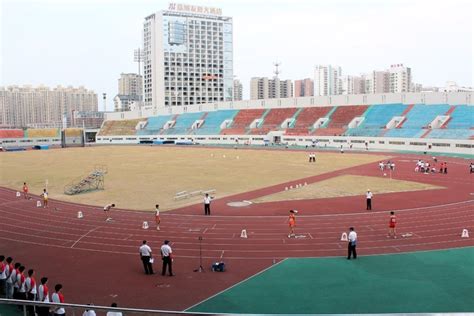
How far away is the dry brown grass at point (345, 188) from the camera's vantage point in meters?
32.3

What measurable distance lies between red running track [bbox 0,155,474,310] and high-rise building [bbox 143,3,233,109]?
146 m

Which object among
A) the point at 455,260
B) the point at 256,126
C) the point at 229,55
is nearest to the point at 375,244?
the point at 455,260

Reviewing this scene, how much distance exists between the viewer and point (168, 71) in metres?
176

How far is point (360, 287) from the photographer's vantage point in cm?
1475

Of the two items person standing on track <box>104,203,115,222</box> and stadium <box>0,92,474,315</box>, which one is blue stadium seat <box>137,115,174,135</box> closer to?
stadium <box>0,92,474,315</box>

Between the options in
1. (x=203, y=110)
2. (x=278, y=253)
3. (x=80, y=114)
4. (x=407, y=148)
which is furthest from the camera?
(x=80, y=114)

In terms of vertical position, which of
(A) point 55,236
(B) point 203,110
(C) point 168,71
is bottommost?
(A) point 55,236

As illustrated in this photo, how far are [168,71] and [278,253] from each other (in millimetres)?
164025

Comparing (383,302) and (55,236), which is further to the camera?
(55,236)

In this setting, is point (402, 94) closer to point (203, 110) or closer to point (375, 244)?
point (203, 110)

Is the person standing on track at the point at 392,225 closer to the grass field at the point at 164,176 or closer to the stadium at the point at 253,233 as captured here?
the stadium at the point at 253,233

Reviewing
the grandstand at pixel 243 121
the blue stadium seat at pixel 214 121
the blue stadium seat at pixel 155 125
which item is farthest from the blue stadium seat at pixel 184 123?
the grandstand at pixel 243 121

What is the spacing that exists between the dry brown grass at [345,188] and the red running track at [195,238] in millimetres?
1789

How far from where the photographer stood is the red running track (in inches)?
614
